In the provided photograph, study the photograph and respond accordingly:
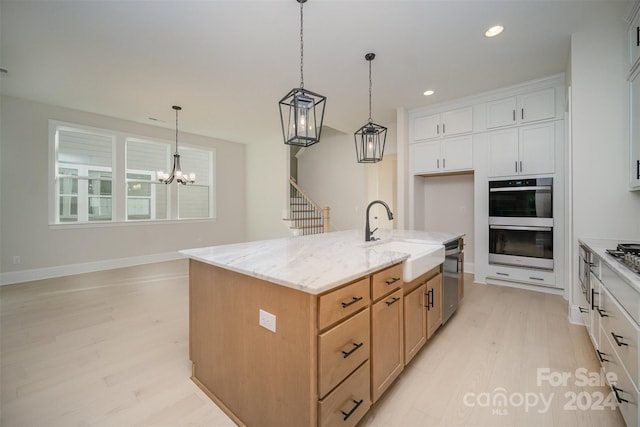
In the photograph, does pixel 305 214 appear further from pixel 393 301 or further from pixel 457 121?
pixel 393 301

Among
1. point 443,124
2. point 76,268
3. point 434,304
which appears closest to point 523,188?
point 443,124

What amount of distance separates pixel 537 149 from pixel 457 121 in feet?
3.76

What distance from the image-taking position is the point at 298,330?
1.18 meters

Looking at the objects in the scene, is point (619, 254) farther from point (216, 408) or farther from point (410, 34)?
point (216, 408)

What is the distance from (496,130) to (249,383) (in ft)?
14.4

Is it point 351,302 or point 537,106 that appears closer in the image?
point 351,302

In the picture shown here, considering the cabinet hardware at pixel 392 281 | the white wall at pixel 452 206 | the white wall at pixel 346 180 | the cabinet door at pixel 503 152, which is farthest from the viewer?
the white wall at pixel 346 180

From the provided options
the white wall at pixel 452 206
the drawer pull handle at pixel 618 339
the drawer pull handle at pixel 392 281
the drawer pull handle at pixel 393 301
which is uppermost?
the white wall at pixel 452 206

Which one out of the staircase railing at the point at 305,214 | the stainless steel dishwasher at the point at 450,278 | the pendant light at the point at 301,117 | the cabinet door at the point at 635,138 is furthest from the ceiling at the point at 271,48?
the staircase railing at the point at 305,214

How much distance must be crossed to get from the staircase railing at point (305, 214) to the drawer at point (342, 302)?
4658mm

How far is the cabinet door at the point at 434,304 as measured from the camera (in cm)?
219

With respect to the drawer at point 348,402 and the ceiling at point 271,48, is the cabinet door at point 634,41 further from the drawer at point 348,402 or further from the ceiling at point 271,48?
the drawer at point 348,402

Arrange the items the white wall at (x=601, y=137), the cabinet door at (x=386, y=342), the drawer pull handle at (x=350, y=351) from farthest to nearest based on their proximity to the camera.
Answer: the white wall at (x=601, y=137) → the cabinet door at (x=386, y=342) → the drawer pull handle at (x=350, y=351)

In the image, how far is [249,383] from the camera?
1.43 metres
